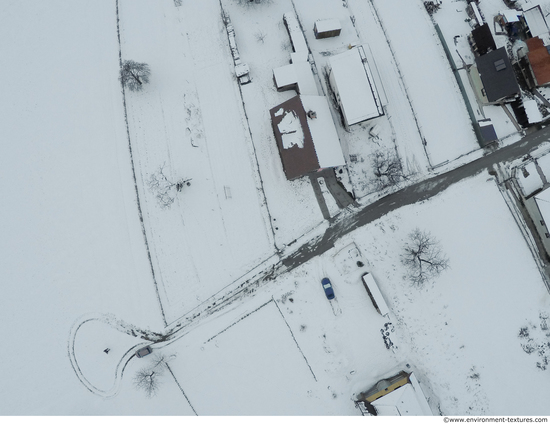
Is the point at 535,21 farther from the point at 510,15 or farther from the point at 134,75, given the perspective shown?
the point at 134,75

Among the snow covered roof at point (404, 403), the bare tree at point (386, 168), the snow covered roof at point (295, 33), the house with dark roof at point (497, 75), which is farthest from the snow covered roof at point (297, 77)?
the snow covered roof at point (404, 403)

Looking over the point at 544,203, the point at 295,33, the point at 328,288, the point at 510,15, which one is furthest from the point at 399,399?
the point at 510,15

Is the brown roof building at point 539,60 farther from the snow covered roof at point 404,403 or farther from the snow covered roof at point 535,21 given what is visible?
the snow covered roof at point 404,403

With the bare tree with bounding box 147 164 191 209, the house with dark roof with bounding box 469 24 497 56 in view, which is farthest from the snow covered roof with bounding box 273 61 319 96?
the house with dark roof with bounding box 469 24 497 56

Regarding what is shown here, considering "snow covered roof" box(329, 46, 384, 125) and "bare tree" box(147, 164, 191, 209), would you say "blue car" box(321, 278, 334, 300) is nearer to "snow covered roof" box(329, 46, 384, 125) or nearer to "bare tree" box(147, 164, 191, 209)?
"snow covered roof" box(329, 46, 384, 125)

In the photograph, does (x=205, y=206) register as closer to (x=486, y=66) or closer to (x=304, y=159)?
(x=304, y=159)
